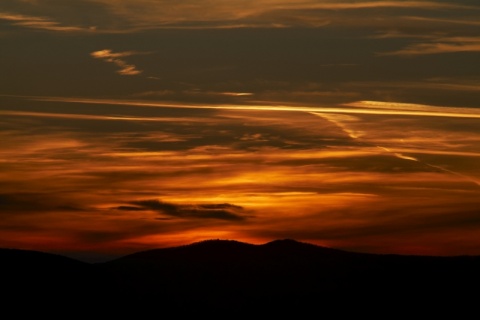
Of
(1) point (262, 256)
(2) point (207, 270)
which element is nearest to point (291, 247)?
(1) point (262, 256)

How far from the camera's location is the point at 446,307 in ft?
262

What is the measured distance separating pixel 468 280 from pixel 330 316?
1308 cm

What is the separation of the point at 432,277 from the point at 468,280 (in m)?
2.65

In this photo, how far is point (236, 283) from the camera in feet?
268

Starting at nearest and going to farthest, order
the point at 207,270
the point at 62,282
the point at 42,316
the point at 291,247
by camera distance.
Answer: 1. the point at 42,316
2. the point at 62,282
3. the point at 207,270
4. the point at 291,247

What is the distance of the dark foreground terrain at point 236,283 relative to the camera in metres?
75.8

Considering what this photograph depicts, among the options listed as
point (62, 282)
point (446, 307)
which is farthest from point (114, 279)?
point (446, 307)

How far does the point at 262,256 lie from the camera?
292ft

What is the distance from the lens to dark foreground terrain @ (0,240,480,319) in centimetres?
7575

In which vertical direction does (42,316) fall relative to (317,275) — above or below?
below

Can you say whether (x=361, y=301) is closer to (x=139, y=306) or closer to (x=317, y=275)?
(x=317, y=275)

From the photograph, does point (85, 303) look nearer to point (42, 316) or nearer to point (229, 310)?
point (42, 316)

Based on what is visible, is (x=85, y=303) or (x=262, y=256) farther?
(x=262, y=256)

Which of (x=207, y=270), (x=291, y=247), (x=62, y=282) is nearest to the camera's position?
(x=62, y=282)
